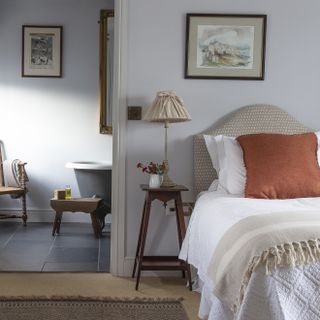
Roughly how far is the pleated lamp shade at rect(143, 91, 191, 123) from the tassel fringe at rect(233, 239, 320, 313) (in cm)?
150

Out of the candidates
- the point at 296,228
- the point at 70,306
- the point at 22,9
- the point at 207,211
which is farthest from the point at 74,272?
the point at 22,9

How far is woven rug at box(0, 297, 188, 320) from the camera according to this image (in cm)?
261

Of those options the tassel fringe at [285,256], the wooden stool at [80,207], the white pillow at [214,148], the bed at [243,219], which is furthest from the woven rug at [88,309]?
the wooden stool at [80,207]

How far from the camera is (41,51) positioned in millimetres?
5289

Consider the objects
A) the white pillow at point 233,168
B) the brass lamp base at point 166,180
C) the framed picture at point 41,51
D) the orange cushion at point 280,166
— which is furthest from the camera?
the framed picture at point 41,51

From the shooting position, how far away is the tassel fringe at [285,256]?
1667 mm

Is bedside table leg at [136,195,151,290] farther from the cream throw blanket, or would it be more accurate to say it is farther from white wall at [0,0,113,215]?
white wall at [0,0,113,215]

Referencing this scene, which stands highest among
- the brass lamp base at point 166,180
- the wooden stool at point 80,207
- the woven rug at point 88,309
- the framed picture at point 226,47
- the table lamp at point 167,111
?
the framed picture at point 226,47

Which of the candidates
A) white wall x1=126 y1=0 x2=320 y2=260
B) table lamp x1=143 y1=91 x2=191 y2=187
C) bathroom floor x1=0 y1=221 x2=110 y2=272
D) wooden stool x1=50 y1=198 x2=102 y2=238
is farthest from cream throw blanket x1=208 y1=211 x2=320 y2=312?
wooden stool x1=50 y1=198 x2=102 y2=238

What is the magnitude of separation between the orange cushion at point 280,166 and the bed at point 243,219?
0.10m

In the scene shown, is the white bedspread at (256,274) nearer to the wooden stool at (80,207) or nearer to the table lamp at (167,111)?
the table lamp at (167,111)

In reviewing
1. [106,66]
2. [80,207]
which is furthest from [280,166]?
[106,66]

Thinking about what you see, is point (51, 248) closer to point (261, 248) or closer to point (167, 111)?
point (167, 111)

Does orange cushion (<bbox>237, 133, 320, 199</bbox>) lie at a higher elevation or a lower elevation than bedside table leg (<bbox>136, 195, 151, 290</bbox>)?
higher
